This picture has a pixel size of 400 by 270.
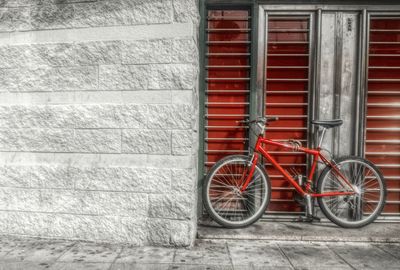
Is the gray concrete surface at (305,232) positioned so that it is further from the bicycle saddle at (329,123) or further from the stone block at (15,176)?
the stone block at (15,176)

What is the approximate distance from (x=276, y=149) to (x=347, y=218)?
1.46 m

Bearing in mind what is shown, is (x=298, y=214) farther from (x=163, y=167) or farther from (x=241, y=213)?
(x=163, y=167)

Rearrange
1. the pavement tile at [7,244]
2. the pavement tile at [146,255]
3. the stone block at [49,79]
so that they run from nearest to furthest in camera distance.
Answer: the pavement tile at [146,255], the pavement tile at [7,244], the stone block at [49,79]

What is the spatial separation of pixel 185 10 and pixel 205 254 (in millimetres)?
2917

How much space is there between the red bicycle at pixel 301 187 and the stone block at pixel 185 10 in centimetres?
165

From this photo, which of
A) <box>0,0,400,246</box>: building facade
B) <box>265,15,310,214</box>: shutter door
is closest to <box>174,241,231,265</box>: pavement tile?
<box>0,0,400,246</box>: building facade

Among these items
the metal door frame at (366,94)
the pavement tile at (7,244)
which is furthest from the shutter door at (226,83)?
the pavement tile at (7,244)

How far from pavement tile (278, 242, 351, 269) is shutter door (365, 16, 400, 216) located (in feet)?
5.43

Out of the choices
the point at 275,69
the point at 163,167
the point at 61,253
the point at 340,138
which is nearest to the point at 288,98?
the point at 275,69

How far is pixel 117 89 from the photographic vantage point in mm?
4664

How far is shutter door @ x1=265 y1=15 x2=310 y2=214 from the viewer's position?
5449 mm

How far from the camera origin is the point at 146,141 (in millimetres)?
4598

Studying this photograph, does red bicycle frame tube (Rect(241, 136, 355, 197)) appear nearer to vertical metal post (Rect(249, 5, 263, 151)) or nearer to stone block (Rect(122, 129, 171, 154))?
vertical metal post (Rect(249, 5, 263, 151))

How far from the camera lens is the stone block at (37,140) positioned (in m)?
4.77
